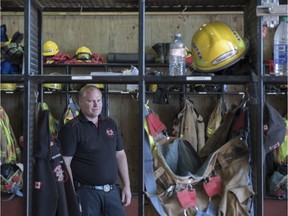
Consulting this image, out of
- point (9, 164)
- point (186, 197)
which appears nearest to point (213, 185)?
point (186, 197)

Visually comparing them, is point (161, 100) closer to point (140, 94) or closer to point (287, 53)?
point (140, 94)

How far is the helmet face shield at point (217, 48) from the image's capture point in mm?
2430

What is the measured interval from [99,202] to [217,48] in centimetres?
149

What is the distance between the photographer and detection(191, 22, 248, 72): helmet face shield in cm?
243

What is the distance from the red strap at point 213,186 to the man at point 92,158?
87 cm

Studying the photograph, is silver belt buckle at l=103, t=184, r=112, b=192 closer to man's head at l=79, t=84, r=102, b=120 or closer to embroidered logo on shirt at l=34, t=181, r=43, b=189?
man's head at l=79, t=84, r=102, b=120

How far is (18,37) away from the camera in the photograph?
11.9 feet

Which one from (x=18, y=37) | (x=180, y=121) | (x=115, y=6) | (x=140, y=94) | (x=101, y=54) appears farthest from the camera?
→ (x=101, y=54)

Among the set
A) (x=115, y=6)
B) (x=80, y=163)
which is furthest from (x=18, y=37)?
(x=80, y=163)

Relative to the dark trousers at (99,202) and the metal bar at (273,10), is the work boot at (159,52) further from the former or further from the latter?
the metal bar at (273,10)

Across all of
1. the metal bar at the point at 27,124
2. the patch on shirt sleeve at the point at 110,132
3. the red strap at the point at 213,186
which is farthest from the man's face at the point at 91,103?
the red strap at the point at 213,186

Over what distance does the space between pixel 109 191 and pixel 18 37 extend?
1.74 meters

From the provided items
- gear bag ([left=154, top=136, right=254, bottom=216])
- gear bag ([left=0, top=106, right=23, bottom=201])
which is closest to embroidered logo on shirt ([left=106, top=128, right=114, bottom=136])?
gear bag ([left=154, top=136, right=254, bottom=216])

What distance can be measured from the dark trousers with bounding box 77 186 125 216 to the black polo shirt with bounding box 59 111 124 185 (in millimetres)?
79
